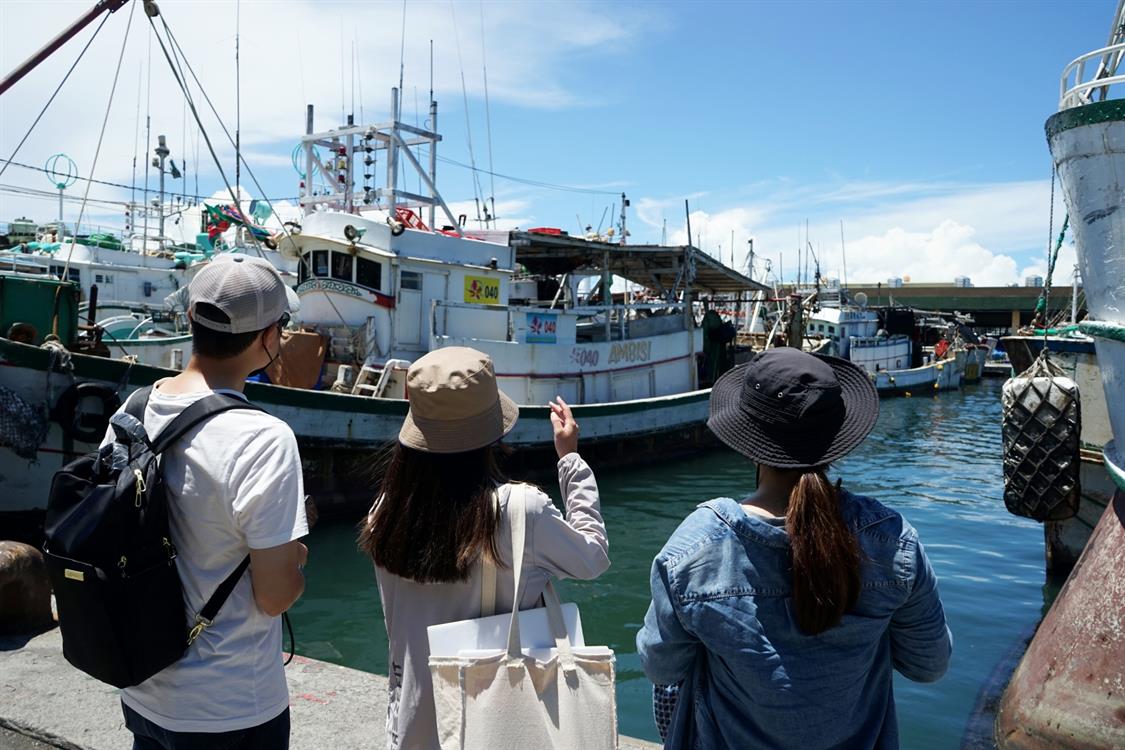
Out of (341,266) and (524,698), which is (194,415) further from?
(341,266)

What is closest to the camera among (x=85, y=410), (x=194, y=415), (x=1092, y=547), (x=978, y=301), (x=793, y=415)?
(x=793, y=415)

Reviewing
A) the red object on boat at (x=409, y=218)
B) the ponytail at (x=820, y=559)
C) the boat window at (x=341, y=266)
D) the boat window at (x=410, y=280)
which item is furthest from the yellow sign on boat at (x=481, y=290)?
the ponytail at (x=820, y=559)

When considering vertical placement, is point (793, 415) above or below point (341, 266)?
below

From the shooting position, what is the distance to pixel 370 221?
12570 mm

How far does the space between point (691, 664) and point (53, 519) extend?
57.0 inches

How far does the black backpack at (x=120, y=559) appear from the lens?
1.78 meters

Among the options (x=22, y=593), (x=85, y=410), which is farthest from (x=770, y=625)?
(x=85, y=410)

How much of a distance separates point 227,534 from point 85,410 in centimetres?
789

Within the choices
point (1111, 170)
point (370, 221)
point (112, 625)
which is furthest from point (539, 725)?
point (370, 221)

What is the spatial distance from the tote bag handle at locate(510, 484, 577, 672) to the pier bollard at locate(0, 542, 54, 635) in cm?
362

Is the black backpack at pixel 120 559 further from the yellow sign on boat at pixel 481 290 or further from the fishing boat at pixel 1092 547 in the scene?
the yellow sign on boat at pixel 481 290

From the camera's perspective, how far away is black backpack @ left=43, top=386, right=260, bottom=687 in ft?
5.85

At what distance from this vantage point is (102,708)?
3580mm

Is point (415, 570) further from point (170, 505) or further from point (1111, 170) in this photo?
point (1111, 170)
